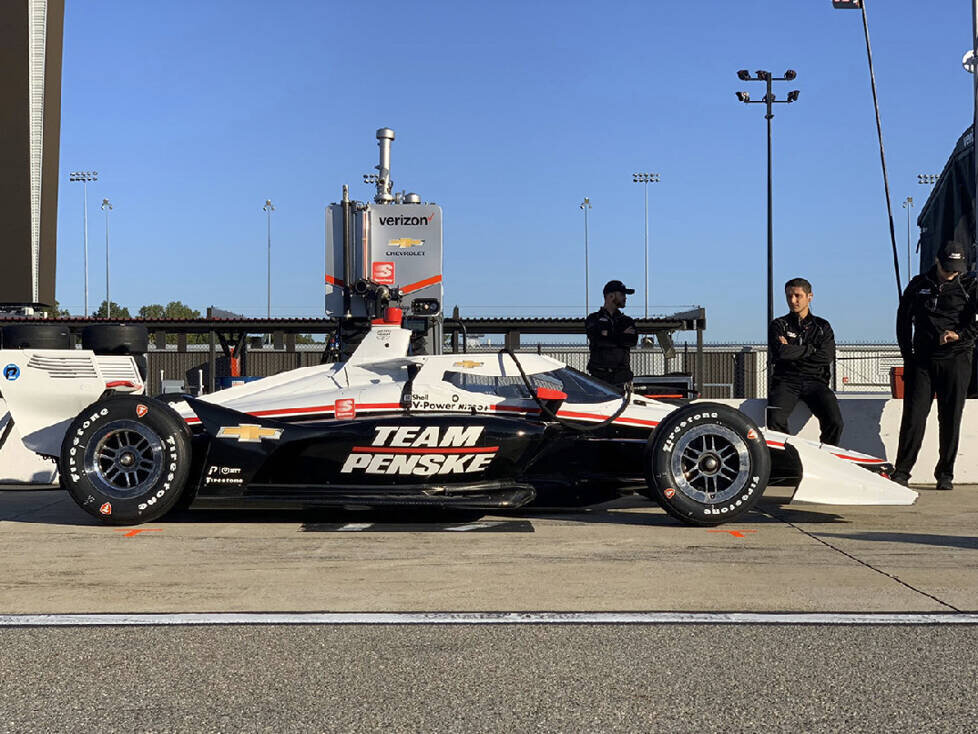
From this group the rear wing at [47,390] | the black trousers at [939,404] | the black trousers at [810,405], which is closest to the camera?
the rear wing at [47,390]

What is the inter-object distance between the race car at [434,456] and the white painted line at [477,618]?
86.1 inches

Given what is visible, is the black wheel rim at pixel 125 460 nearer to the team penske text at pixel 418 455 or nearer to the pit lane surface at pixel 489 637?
the pit lane surface at pixel 489 637

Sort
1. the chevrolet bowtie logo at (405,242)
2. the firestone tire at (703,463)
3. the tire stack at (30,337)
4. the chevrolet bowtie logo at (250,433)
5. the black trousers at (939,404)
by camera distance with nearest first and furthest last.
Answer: the firestone tire at (703,463)
the chevrolet bowtie logo at (250,433)
the tire stack at (30,337)
the black trousers at (939,404)
the chevrolet bowtie logo at (405,242)

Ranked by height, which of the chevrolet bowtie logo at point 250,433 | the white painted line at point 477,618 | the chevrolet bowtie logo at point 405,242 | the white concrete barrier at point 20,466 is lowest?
the white painted line at point 477,618

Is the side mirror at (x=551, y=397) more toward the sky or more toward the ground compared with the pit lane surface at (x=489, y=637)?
more toward the sky

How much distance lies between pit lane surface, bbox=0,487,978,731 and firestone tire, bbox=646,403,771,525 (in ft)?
0.56

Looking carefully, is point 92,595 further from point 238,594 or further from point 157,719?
point 157,719

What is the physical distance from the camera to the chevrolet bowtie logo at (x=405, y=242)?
11531 millimetres

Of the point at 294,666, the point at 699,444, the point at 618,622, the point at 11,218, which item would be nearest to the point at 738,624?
the point at 618,622

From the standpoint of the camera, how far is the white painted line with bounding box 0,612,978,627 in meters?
4.00

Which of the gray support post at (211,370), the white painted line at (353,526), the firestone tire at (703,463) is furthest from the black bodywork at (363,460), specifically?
the gray support post at (211,370)

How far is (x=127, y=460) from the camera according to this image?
6.46 meters

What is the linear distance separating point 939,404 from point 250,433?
574cm

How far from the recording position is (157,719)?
286 centimetres
